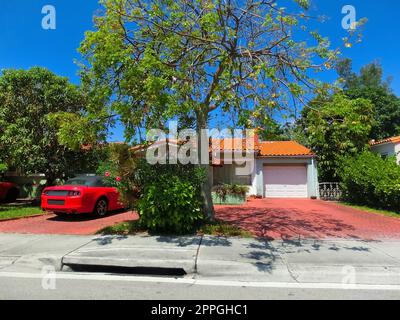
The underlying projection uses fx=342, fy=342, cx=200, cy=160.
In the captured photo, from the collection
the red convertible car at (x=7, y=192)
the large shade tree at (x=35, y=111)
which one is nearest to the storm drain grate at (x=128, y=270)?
the large shade tree at (x=35, y=111)


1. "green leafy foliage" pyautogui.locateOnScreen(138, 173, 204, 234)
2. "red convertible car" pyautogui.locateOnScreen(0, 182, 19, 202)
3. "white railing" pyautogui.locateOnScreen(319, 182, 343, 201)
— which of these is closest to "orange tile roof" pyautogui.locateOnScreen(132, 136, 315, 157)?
"white railing" pyautogui.locateOnScreen(319, 182, 343, 201)

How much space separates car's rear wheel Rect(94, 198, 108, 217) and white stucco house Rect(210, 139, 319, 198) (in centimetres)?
912

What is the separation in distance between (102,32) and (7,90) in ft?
27.2

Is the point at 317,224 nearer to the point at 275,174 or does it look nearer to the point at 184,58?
the point at 184,58

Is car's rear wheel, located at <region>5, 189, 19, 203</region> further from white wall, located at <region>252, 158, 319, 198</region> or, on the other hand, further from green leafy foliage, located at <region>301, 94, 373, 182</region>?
green leafy foliage, located at <region>301, 94, 373, 182</region>

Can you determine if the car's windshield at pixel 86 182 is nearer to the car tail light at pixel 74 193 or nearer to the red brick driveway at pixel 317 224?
the car tail light at pixel 74 193

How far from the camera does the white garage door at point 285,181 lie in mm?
20406

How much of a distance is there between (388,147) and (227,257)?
1645 centimetres

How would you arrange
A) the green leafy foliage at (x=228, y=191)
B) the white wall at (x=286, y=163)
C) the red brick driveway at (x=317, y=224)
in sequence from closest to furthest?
the red brick driveway at (x=317, y=224), the green leafy foliage at (x=228, y=191), the white wall at (x=286, y=163)

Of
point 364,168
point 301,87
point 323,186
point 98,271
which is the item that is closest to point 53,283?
point 98,271

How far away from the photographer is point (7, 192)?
17.3 meters

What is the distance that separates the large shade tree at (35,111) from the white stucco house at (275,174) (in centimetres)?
909

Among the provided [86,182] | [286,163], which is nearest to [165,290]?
[86,182]

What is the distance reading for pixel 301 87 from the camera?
322 inches
